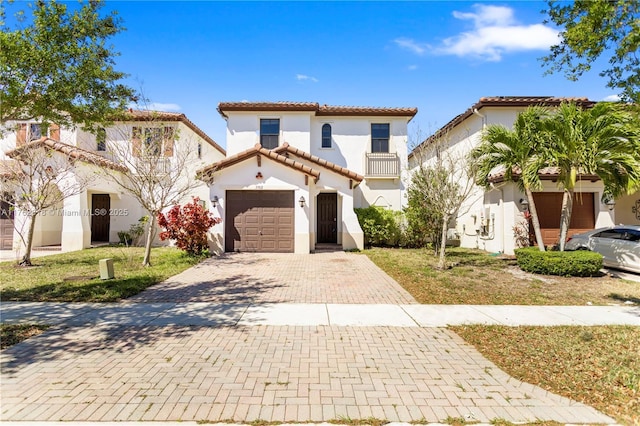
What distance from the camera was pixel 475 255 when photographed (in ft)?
49.6

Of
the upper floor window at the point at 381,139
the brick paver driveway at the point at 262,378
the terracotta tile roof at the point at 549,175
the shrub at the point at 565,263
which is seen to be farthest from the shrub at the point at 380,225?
the brick paver driveway at the point at 262,378

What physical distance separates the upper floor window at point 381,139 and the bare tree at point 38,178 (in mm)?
15254

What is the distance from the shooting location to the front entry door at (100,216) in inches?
745

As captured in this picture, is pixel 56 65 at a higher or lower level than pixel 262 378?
higher

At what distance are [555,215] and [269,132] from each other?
15877mm

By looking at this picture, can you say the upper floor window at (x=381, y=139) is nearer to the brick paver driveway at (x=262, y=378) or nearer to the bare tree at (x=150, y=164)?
the bare tree at (x=150, y=164)

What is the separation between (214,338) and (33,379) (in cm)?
233

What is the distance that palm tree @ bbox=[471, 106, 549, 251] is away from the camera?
11.2 metres

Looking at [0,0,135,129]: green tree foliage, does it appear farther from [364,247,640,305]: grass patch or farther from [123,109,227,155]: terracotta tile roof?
[364,247,640,305]: grass patch

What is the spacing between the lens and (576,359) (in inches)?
186

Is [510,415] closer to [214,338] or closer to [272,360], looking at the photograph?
[272,360]

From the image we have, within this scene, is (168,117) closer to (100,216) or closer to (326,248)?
(100,216)

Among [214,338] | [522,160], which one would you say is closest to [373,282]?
[214,338]

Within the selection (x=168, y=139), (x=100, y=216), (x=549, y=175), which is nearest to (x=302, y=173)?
(x=168, y=139)
